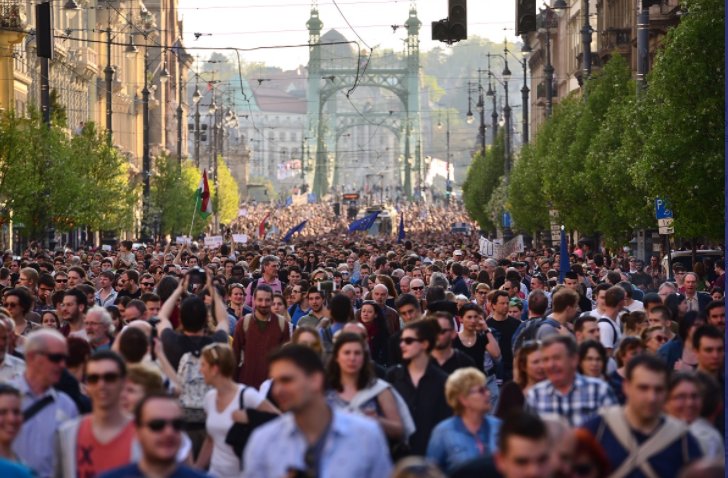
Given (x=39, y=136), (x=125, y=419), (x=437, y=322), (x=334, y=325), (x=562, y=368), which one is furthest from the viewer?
(x=39, y=136)

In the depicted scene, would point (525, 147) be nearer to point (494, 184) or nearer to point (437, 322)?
point (494, 184)

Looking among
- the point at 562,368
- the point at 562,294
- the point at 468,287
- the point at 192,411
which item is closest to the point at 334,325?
the point at 562,294

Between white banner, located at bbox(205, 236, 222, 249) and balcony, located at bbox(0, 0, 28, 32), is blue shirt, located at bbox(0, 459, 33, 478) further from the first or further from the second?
balcony, located at bbox(0, 0, 28, 32)

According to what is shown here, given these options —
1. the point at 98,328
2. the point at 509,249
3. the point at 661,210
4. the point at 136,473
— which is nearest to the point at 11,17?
the point at 509,249

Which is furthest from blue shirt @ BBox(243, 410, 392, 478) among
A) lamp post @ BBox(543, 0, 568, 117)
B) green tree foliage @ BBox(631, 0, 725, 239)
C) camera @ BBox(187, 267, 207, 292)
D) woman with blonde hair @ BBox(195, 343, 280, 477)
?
lamp post @ BBox(543, 0, 568, 117)

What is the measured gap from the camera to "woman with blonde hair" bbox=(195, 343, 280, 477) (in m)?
10.4

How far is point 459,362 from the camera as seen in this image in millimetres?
12625

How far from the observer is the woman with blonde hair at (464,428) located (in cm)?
908

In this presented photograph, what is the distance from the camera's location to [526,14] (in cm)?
2216

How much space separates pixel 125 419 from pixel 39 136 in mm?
41113

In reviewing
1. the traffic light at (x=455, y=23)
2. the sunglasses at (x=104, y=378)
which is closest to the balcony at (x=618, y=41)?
the traffic light at (x=455, y=23)

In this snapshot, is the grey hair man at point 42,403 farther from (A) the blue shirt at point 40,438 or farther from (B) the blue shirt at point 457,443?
(B) the blue shirt at point 457,443

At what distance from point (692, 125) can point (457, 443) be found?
23.1 meters

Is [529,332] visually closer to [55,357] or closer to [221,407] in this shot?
[221,407]
